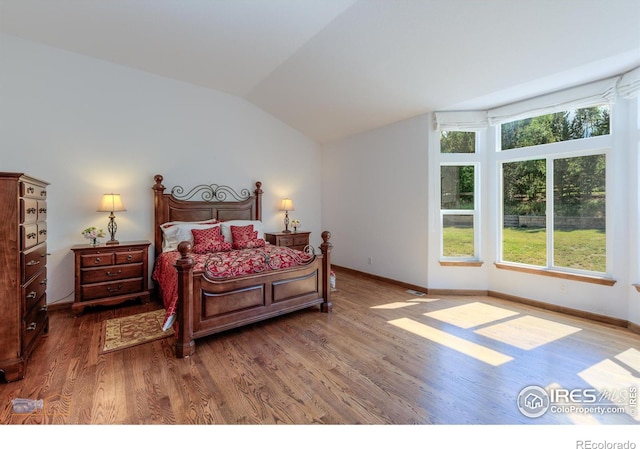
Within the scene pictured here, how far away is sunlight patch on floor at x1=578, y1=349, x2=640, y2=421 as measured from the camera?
1.89 m

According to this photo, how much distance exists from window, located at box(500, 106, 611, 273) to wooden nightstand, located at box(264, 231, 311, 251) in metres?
3.33

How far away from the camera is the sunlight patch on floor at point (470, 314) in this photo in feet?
10.6

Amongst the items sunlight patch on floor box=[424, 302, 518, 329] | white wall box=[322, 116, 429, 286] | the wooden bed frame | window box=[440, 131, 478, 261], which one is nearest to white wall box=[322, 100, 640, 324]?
white wall box=[322, 116, 429, 286]

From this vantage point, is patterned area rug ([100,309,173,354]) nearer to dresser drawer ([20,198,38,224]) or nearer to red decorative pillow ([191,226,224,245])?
red decorative pillow ([191,226,224,245])

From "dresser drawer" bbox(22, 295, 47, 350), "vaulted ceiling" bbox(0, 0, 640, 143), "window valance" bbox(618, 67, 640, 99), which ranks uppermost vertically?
"vaulted ceiling" bbox(0, 0, 640, 143)

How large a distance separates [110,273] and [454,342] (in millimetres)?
4089

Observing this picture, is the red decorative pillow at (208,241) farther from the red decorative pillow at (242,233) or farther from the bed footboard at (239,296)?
the bed footboard at (239,296)

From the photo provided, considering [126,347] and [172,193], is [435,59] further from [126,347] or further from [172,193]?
[126,347]

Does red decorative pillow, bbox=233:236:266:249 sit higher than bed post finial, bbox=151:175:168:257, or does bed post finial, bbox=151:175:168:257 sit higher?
bed post finial, bbox=151:175:168:257

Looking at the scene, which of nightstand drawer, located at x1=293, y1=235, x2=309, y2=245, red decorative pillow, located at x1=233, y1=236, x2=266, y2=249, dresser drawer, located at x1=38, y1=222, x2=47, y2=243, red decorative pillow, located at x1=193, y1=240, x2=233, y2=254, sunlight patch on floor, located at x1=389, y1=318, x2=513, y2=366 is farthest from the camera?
nightstand drawer, located at x1=293, y1=235, x2=309, y2=245

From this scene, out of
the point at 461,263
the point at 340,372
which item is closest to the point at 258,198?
the point at 461,263

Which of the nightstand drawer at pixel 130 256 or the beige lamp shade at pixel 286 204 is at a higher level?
the beige lamp shade at pixel 286 204

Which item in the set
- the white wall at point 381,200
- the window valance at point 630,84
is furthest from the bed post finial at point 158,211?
the window valance at point 630,84

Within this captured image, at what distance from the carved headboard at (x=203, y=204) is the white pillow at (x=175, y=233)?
189 mm
